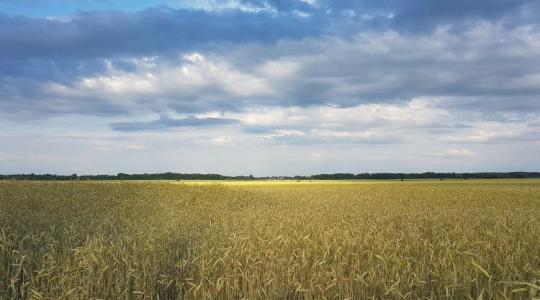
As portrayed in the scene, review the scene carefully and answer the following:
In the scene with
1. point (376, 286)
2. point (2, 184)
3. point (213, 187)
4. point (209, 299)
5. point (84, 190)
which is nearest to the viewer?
point (209, 299)

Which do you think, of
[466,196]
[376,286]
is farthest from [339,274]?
[466,196]

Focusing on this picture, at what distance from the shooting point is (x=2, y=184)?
27781 mm

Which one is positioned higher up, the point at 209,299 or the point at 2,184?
the point at 2,184

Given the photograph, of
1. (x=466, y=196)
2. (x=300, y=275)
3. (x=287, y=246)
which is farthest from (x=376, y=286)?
(x=466, y=196)

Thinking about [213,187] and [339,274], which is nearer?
[339,274]

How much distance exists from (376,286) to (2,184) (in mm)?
27519

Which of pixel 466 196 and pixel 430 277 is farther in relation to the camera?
pixel 466 196

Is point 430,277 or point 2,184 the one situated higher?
point 2,184

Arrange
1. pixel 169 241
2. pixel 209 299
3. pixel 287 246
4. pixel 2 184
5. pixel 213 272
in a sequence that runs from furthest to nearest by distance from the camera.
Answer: pixel 2 184, pixel 169 241, pixel 287 246, pixel 213 272, pixel 209 299

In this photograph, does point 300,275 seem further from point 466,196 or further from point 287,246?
point 466,196

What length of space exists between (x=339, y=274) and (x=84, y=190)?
22031 millimetres

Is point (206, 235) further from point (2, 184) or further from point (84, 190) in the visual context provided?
point (2, 184)

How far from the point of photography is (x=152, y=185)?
28438mm

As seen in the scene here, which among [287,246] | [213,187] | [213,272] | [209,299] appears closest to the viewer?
[209,299]
